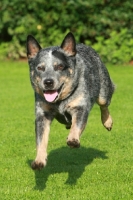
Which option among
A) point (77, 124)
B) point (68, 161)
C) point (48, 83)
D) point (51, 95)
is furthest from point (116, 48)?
point (48, 83)

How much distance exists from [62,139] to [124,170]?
2482mm

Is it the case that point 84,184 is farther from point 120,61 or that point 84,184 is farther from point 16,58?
point 16,58

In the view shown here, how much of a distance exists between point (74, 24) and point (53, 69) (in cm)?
1574

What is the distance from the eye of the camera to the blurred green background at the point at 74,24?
21.9 metres

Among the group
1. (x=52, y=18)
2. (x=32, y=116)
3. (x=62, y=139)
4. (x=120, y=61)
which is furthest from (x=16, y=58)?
(x=62, y=139)

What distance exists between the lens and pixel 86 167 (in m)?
8.44

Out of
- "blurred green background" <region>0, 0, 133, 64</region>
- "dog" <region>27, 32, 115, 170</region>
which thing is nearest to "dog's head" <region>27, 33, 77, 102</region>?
"dog" <region>27, 32, 115, 170</region>

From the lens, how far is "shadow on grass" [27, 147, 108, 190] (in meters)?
7.90

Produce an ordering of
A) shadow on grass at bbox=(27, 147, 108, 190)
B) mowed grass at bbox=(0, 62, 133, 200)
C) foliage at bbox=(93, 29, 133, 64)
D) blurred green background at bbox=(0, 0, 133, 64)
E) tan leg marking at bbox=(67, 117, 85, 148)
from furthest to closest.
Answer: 1. blurred green background at bbox=(0, 0, 133, 64)
2. foliage at bbox=(93, 29, 133, 64)
3. shadow on grass at bbox=(27, 147, 108, 190)
4. mowed grass at bbox=(0, 62, 133, 200)
5. tan leg marking at bbox=(67, 117, 85, 148)

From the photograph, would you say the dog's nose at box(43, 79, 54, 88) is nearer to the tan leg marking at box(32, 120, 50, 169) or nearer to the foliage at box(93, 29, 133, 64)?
the tan leg marking at box(32, 120, 50, 169)

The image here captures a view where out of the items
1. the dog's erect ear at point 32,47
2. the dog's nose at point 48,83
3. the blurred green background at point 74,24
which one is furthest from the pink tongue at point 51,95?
the blurred green background at point 74,24

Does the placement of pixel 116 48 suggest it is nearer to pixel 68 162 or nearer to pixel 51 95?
pixel 68 162

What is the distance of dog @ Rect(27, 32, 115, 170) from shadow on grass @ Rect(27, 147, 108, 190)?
2.44 feet

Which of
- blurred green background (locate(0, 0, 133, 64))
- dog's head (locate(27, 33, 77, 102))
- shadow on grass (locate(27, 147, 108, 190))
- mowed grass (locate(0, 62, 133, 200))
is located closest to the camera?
dog's head (locate(27, 33, 77, 102))
